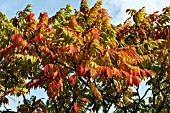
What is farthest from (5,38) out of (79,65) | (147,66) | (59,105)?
(147,66)

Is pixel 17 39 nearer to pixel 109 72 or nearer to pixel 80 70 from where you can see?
pixel 80 70

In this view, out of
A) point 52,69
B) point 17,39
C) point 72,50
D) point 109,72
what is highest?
point 17,39

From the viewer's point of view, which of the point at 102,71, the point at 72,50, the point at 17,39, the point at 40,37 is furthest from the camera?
the point at 40,37

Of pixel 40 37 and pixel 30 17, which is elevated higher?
pixel 30 17

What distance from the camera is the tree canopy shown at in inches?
269

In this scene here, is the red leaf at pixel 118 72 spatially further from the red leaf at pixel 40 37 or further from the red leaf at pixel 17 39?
the red leaf at pixel 17 39

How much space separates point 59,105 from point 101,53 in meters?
3.71

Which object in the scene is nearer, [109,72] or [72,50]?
[109,72]

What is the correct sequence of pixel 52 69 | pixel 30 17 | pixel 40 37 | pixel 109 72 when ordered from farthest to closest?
pixel 30 17
pixel 40 37
pixel 52 69
pixel 109 72

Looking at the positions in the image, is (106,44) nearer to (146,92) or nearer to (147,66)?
(147,66)

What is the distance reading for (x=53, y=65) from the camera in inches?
277

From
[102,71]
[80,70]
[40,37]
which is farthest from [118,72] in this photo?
[40,37]

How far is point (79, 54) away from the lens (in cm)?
690

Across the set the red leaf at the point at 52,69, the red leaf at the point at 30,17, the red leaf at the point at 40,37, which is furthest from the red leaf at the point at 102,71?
the red leaf at the point at 30,17
